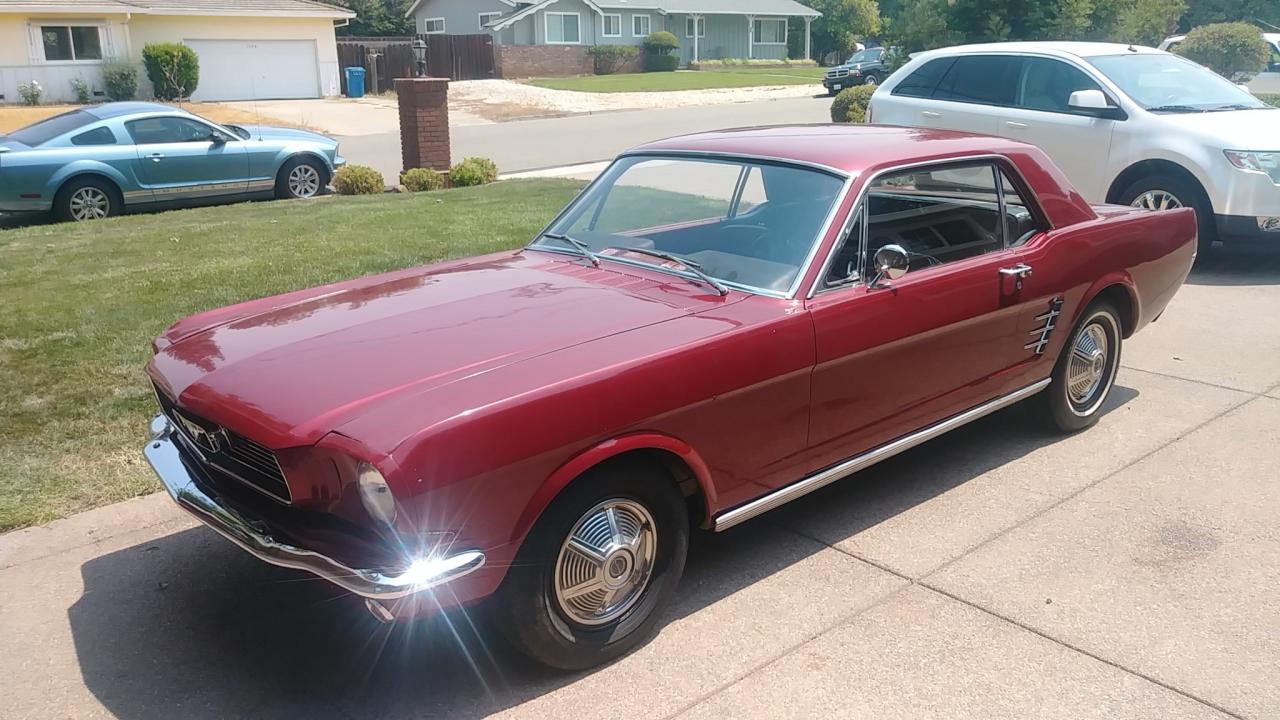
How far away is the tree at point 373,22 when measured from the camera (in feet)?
192

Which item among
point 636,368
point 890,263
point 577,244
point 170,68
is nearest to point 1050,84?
point 890,263

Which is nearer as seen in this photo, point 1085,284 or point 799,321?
point 799,321

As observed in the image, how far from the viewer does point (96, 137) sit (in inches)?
517

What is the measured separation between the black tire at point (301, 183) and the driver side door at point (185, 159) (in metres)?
0.52

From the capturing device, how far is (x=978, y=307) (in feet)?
15.3

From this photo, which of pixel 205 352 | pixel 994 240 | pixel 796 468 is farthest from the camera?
pixel 994 240

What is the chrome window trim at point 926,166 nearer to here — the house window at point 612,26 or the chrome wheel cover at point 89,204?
the chrome wheel cover at point 89,204

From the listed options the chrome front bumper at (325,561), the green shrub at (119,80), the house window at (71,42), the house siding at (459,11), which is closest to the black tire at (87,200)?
the chrome front bumper at (325,561)

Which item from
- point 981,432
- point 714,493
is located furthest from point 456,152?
point 714,493

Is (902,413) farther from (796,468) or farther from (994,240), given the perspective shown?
(994,240)

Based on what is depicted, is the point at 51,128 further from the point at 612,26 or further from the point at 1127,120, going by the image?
the point at 612,26

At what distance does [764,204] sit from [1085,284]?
6.07 feet

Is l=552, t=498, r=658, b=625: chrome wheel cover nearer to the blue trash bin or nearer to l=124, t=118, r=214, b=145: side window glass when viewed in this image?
l=124, t=118, r=214, b=145: side window glass

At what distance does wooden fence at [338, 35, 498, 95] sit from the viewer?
40.0 m
